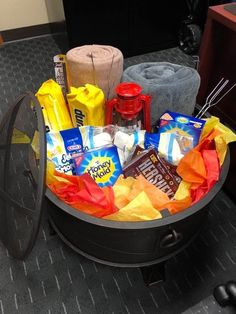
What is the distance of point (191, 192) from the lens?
750 mm

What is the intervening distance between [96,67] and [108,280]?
2.24 feet

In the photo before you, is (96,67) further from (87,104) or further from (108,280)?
(108,280)

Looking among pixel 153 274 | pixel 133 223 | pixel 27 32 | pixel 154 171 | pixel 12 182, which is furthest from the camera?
pixel 27 32

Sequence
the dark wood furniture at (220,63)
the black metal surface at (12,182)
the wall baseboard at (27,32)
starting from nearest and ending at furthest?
1. the black metal surface at (12,182)
2. the dark wood furniture at (220,63)
3. the wall baseboard at (27,32)

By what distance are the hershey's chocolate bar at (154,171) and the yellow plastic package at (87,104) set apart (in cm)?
19

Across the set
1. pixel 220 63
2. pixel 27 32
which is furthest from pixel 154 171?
pixel 27 32

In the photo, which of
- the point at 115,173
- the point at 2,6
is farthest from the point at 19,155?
the point at 2,6

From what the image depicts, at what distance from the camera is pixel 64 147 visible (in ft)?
2.71

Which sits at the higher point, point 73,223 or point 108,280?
point 73,223

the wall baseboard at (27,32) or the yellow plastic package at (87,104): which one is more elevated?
the yellow plastic package at (87,104)

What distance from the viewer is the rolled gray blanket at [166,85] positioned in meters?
0.87

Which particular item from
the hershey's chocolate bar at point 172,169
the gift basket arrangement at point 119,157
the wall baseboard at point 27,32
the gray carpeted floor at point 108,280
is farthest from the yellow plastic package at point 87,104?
the wall baseboard at point 27,32

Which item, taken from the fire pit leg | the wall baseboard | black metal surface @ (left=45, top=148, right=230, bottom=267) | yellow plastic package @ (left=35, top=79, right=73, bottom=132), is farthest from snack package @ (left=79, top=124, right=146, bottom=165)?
the wall baseboard

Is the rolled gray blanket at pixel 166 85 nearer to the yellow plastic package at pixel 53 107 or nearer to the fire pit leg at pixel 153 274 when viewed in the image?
the yellow plastic package at pixel 53 107
